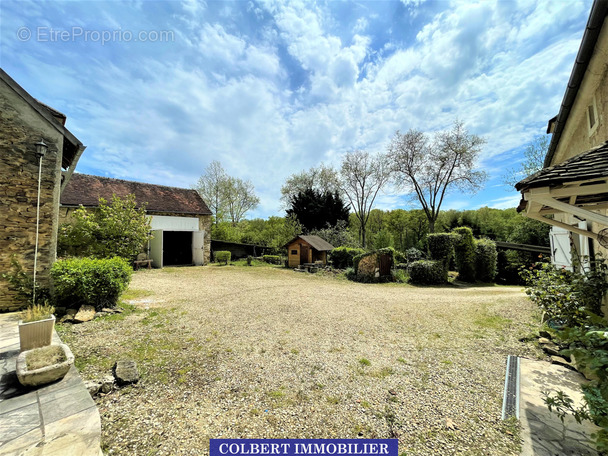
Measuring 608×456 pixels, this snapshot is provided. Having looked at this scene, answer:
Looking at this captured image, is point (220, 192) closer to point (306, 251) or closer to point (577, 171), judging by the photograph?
point (306, 251)

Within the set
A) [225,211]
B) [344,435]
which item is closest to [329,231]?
[225,211]

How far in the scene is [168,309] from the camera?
668 centimetres

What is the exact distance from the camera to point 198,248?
59.1 feet

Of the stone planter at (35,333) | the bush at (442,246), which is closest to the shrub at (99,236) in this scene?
the stone planter at (35,333)

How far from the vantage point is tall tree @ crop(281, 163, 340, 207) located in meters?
30.2

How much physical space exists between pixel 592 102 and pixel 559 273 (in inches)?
132

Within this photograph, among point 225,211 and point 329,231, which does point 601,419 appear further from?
point 225,211

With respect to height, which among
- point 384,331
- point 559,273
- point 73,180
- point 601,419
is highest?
point 73,180

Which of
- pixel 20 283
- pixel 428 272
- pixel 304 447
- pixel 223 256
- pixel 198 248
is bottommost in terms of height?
pixel 304 447

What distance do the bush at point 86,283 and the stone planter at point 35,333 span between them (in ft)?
8.68

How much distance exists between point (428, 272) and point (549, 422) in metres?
11.8

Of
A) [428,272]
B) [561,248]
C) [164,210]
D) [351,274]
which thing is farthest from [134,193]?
[561,248]

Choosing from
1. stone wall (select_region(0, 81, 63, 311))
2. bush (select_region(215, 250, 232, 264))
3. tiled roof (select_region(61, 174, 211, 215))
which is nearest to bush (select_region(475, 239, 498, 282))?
bush (select_region(215, 250, 232, 264))

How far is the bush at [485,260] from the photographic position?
50.2 ft
